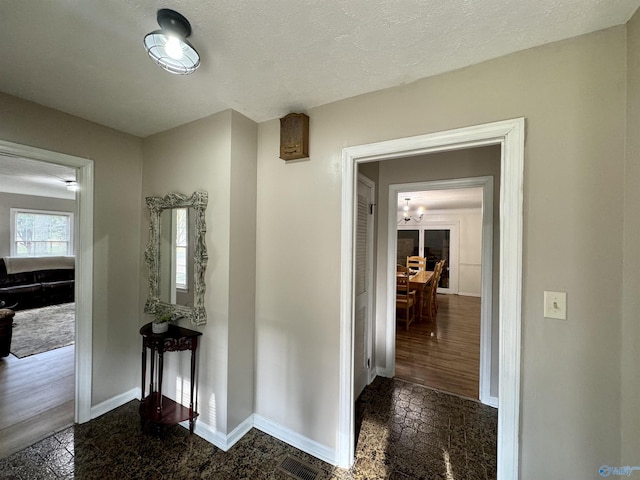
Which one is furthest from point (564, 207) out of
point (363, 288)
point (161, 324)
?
point (161, 324)

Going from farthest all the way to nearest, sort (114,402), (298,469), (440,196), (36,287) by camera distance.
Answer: (36,287)
(440,196)
(114,402)
(298,469)

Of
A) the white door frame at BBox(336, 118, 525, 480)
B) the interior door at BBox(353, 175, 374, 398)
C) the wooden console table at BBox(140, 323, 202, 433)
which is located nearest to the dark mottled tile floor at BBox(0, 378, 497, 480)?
the wooden console table at BBox(140, 323, 202, 433)

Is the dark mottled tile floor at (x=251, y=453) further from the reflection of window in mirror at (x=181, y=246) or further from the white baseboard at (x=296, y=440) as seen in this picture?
the reflection of window in mirror at (x=181, y=246)

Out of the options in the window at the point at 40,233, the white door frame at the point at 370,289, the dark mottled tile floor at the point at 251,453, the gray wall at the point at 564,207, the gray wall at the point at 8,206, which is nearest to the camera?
the gray wall at the point at 564,207

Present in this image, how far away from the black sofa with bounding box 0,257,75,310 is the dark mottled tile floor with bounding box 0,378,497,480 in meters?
4.87

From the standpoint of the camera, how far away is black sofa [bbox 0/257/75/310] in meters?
4.98

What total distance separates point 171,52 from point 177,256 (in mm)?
1419

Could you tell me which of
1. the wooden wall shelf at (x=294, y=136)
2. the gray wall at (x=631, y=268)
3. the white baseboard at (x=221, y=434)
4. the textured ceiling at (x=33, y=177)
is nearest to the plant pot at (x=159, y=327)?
the white baseboard at (x=221, y=434)

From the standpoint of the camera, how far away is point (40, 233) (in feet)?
20.2

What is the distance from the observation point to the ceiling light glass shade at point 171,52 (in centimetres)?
107

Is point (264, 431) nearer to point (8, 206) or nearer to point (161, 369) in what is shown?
point (161, 369)

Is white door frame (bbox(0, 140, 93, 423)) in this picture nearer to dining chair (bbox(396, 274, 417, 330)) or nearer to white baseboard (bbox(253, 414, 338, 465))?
white baseboard (bbox(253, 414, 338, 465))

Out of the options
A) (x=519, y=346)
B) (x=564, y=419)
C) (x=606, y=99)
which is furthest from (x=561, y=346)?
(x=606, y=99)

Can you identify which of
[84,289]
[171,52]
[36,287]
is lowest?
[36,287]
